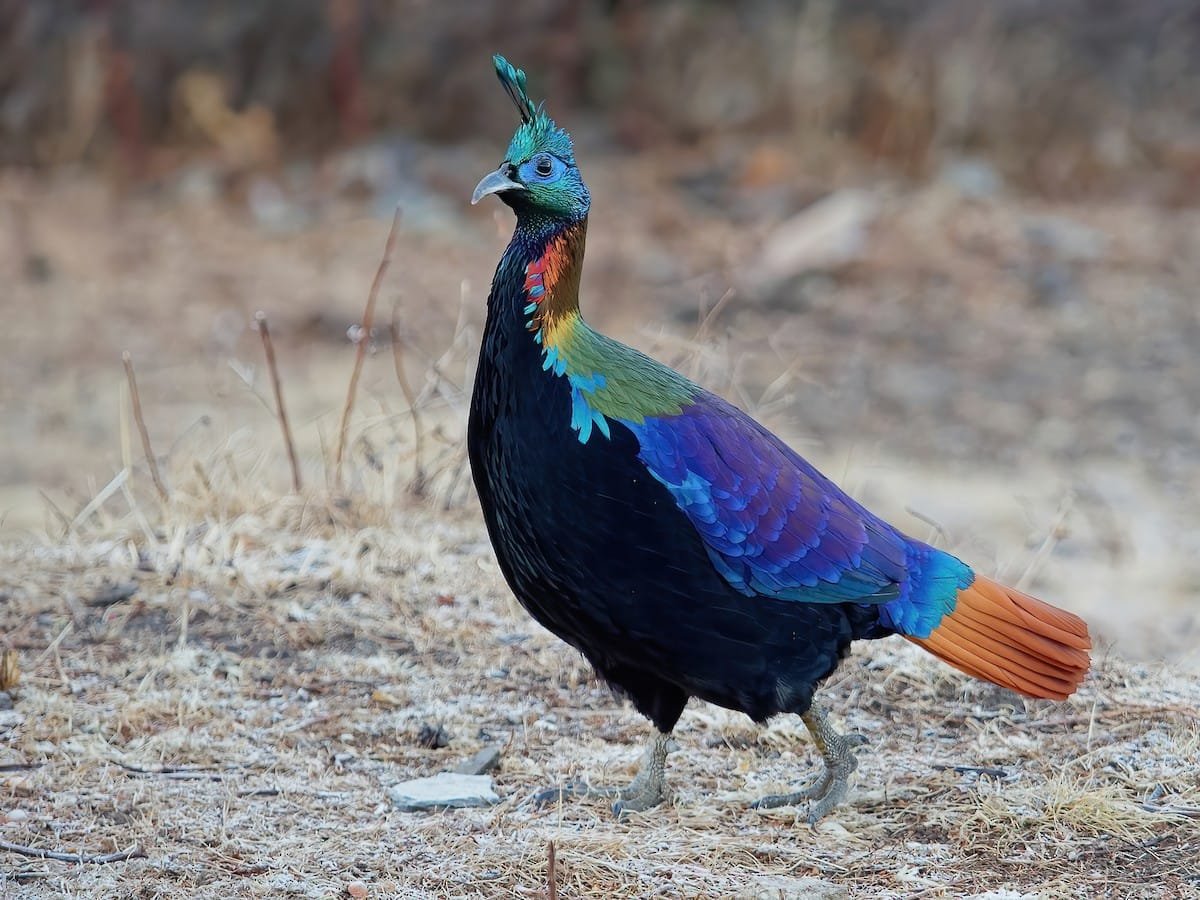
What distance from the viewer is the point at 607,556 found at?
10.1 ft

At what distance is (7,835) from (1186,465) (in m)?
5.89

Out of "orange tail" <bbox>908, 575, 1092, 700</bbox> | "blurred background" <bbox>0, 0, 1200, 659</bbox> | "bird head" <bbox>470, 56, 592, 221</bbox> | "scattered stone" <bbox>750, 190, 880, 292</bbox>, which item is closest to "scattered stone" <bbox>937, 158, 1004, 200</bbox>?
"blurred background" <bbox>0, 0, 1200, 659</bbox>

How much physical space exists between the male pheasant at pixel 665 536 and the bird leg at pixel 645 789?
0.05 ft

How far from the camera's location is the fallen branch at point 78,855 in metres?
3.03

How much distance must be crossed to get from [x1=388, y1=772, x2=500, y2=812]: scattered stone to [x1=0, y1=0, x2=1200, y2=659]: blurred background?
12.6 ft

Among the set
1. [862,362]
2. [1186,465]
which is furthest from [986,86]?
[1186,465]

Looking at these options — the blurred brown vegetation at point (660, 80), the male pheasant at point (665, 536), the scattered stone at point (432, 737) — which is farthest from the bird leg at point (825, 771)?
the blurred brown vegetation at point (660, 80)

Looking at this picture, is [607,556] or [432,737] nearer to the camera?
[607,556]

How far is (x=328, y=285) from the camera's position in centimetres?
947

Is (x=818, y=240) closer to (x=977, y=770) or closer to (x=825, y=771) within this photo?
(x=977, y=770)

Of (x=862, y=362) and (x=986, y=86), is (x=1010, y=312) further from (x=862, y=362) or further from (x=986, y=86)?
(x=986, y=86)

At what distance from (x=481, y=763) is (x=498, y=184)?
130cm

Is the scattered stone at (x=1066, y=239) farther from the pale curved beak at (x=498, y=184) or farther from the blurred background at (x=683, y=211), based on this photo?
the pale curved beak at (x=498, y=184)

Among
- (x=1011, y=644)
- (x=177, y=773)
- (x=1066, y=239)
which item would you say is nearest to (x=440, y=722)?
(x=177, y=773)
